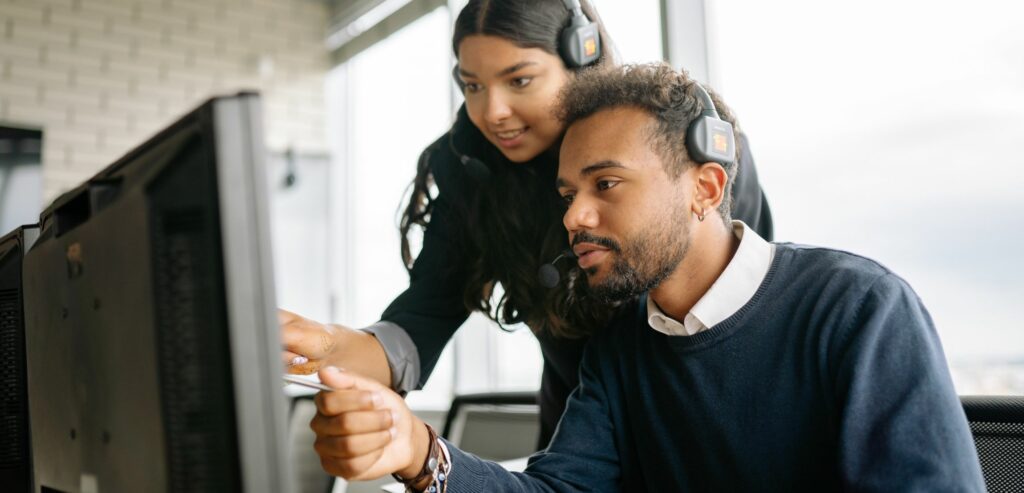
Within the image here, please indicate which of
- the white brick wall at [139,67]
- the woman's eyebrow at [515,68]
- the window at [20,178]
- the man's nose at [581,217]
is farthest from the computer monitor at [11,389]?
the white brick wall at [139,67]

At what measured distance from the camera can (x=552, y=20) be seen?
135 cm

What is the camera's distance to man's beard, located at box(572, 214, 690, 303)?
1082 mm

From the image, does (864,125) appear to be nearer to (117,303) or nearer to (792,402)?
(792,402)

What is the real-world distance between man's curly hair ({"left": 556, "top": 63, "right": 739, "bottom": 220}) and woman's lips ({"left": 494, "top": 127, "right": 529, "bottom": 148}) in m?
0.12

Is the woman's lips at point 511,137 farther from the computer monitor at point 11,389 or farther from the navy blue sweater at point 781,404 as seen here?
the computer monitor at point 11,389

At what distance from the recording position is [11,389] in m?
0.90

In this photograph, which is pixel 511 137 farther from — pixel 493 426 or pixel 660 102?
pixel 493 426

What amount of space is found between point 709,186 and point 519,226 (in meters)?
0.36

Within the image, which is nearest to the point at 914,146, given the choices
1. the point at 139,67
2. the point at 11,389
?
the point at 11,389

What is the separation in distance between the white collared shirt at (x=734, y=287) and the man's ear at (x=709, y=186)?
8 cm

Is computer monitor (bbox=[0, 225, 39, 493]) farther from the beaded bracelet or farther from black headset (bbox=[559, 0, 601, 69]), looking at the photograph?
black headset (bbox=[559, 0, 601, 69])

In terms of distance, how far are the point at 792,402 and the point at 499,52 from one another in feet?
2.39

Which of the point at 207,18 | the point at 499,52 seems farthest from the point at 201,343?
the point at 207,18

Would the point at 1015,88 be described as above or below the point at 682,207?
above
